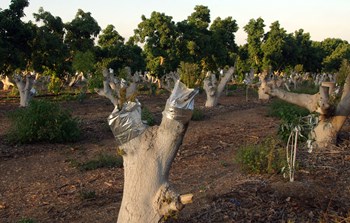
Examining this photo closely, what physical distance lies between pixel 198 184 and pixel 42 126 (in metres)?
5.48

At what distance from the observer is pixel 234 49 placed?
3969 centimetres

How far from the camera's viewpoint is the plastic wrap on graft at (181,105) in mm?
4184

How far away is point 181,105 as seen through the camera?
4191mm

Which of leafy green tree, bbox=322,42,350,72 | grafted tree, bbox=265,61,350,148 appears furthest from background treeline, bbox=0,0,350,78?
grafted tree, bbox=265,61,350,148

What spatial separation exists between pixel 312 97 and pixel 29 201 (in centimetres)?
607

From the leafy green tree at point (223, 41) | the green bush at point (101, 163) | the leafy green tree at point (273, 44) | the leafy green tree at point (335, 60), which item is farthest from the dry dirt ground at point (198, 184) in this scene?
the leafy green tree at point (335, 60)

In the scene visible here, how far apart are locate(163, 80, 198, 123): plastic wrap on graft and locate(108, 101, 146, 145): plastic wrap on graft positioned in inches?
15.9

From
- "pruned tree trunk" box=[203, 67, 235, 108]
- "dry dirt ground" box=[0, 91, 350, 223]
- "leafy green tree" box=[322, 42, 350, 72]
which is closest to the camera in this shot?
"dry dirt ground" box=[0, 91, 350, 223]

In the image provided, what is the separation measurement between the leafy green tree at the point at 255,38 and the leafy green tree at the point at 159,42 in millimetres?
13594

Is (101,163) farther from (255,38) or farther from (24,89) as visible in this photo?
(255,38)

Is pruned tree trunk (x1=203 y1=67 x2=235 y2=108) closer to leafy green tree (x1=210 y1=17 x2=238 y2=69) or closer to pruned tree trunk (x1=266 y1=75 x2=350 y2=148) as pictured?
pruned tree trunk (x1=266 y1=75 x2=350 y2=148)

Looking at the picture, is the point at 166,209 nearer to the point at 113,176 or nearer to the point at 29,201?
the point at 29,201

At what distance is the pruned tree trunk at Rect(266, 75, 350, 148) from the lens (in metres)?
9.40

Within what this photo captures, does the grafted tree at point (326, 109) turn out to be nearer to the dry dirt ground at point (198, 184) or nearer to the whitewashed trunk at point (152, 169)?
the dry dirt ground at point (198, 184)
